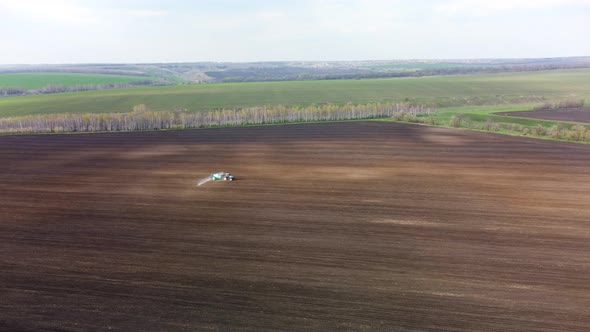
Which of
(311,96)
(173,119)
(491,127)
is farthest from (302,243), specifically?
(311,96)

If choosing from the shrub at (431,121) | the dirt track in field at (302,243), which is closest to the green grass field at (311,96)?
the shrub at (431,121)

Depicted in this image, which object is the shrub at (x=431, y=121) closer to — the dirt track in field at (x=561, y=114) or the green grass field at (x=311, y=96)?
the dirt track in field at (x=561, y=114)

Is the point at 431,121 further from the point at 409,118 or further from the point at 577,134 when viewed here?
the point at 577,134

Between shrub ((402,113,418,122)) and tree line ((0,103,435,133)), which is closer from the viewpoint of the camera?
tree line ((0,103,435,133))

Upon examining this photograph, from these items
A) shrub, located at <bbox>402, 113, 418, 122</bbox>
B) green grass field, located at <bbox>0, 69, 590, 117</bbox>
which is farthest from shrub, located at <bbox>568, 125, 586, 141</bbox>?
green grass field, located at <bbox>0, 69, 590, 117</bbox>

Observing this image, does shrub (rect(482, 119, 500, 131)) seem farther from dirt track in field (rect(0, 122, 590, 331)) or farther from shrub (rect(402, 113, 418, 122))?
dirt track in field (rect(0, 122, 590, 331))

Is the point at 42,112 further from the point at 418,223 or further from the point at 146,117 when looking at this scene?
the point at 418,223
